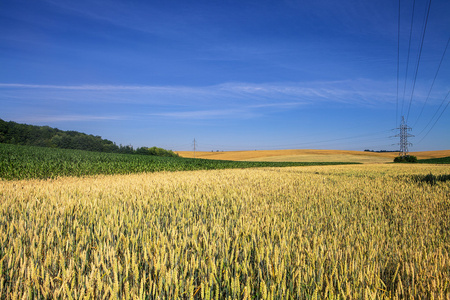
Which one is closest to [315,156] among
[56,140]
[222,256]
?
[56,140]

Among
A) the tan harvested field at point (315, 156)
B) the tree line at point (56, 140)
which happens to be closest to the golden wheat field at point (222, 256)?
the tan harvested field at point (315, 156)

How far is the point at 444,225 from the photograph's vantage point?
14.2ft

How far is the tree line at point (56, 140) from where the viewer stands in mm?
64875

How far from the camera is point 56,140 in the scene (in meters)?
67.1

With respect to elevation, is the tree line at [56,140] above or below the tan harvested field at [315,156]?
above

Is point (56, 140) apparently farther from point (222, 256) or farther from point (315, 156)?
point (222, 256)

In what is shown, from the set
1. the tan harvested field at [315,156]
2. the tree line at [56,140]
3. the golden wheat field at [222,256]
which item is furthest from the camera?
the tan harvested field at [315,156]

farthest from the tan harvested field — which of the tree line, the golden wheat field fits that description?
the golden wheat field

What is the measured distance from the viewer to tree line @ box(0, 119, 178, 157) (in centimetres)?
6488

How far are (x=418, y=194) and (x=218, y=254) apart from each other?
289 inches

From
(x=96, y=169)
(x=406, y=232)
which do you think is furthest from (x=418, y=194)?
(x=96, y=169)

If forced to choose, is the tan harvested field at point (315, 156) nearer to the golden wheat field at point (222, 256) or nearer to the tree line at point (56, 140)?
the tree line at point (56, 140)

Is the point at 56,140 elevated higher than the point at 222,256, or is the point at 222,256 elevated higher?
the point at 56,140

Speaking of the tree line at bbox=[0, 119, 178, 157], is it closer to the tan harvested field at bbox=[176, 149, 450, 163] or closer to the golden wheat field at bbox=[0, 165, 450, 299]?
the tan harvested field at bbox=[176, 149, 450, 163]
